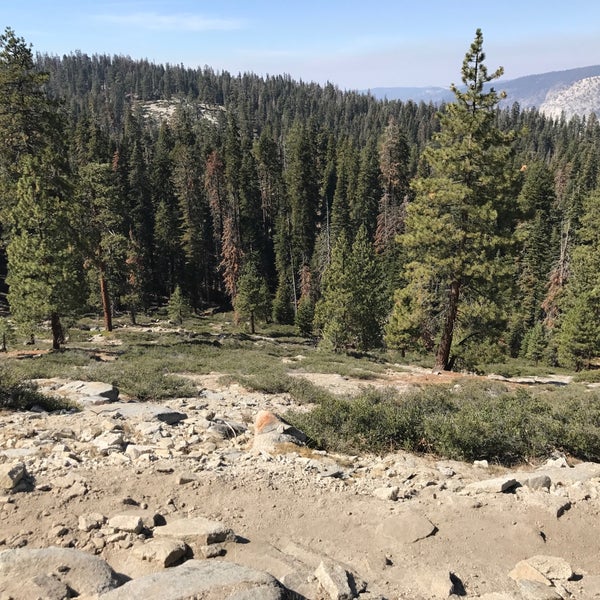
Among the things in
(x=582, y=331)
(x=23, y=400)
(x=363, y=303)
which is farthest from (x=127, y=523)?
(x=582, y=331)

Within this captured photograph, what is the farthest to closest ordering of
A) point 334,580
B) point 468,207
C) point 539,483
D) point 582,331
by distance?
point 582,331
point 468,207
point 539,483
point 334,580

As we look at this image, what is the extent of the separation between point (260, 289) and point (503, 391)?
39353mm

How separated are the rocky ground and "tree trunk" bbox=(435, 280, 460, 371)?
39.1 ft

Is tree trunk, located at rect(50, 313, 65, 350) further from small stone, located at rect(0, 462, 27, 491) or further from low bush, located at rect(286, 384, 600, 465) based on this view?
small stone, located at rect(0, 462, 27, 491)

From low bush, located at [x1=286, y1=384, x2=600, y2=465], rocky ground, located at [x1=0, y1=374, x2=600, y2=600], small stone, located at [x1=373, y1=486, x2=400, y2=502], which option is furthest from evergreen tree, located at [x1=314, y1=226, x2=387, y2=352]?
small stone, located at [x1=373, y1=486, x2=400, y2=502]

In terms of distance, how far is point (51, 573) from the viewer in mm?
4379

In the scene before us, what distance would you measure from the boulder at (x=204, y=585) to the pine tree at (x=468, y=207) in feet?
53.0

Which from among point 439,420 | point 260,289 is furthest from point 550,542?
point 260,289

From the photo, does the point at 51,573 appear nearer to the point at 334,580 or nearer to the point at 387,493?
the point at 334,580

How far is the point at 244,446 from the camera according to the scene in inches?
343

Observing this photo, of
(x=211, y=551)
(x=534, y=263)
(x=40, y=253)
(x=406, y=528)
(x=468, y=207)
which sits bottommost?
(x=534, y=263)

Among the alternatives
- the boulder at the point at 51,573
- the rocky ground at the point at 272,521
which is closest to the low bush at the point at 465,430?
the rocky ground at the point at 272,521

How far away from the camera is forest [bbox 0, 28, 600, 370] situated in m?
19.0

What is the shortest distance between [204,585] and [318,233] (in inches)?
2914
